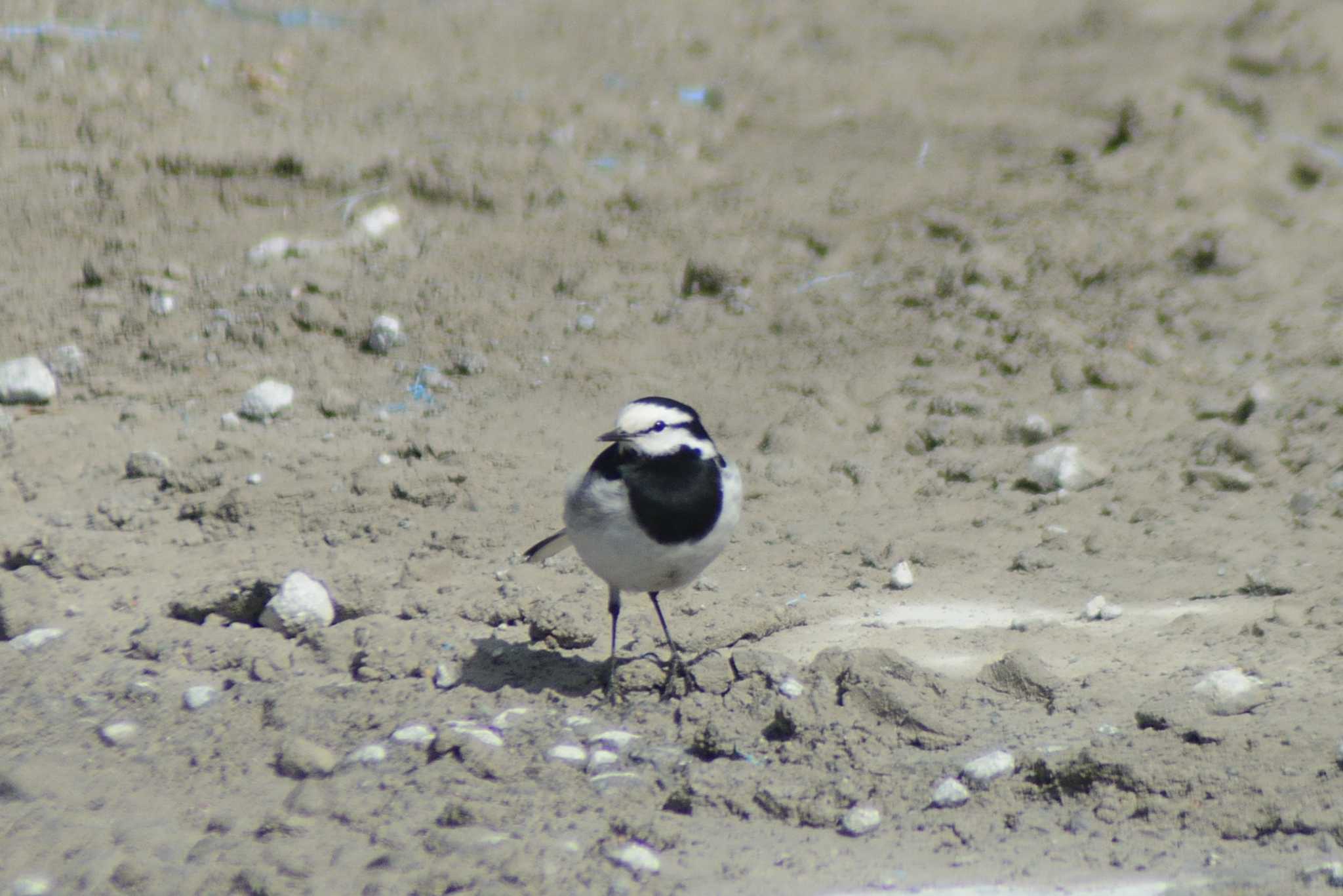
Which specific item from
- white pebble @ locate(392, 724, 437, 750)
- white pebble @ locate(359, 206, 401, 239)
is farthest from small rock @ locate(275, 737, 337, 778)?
white pebble @ locate(359, 206, 401, 239)

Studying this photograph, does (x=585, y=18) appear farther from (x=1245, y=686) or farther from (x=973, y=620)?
(x=1245, y=686)

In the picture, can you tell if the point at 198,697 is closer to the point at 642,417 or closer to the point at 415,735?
the point at 415,735

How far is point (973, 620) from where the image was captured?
4992 millimetres

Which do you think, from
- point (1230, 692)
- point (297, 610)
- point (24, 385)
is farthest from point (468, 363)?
point (1230, 692)

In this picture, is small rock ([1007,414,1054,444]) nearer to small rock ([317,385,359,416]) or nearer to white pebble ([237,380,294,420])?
small rock ([317,385,359,416])

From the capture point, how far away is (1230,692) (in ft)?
13.1

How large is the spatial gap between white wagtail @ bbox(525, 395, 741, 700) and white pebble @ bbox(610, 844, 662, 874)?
1.04 metres

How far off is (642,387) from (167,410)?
2257 mm

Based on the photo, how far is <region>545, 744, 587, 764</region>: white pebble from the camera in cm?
399

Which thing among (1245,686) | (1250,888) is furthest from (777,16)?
(1250,888)

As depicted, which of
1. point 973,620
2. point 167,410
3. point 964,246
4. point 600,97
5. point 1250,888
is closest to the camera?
point 1250,888

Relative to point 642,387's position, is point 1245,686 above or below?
below

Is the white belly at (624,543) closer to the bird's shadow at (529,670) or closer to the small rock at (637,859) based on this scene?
the bird's shadow at (529,670)

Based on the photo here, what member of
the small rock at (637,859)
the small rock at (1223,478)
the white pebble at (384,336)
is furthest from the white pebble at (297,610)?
the small rock at (1223,478)
